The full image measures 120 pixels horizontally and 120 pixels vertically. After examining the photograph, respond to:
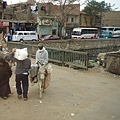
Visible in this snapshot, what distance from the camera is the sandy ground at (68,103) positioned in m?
4.74

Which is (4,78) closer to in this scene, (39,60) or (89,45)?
(39,60)

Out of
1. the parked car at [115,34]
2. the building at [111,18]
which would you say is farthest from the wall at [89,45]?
the building at [111,18]

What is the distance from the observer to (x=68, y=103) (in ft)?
18.1

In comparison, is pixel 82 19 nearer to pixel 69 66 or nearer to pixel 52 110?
pixel 69 66

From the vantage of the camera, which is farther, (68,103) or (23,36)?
(23,36)

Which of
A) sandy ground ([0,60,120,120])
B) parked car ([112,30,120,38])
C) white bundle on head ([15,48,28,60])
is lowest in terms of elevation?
sandy ground ([0,60,120,120])

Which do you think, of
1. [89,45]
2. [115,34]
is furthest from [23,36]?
[115,34]

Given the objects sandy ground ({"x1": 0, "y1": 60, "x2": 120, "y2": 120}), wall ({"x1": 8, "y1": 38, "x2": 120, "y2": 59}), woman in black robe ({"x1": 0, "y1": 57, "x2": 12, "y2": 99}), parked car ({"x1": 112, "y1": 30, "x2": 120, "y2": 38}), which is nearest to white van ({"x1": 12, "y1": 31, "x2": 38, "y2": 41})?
wall ({"x1": 8, "y1": 38, "x2": 120, "y2": 59})

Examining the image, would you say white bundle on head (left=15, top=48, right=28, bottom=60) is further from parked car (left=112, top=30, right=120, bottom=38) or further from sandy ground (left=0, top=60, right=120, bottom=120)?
parked car (left=112, top=30, right=120, bottom=38)

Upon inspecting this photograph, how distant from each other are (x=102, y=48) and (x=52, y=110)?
57.6 ft

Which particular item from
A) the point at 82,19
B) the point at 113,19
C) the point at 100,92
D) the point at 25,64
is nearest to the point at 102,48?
the point at 100,92

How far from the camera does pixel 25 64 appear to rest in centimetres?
541

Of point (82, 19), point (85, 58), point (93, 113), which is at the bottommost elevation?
point (93, 113)

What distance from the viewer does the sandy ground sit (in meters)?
4.74
